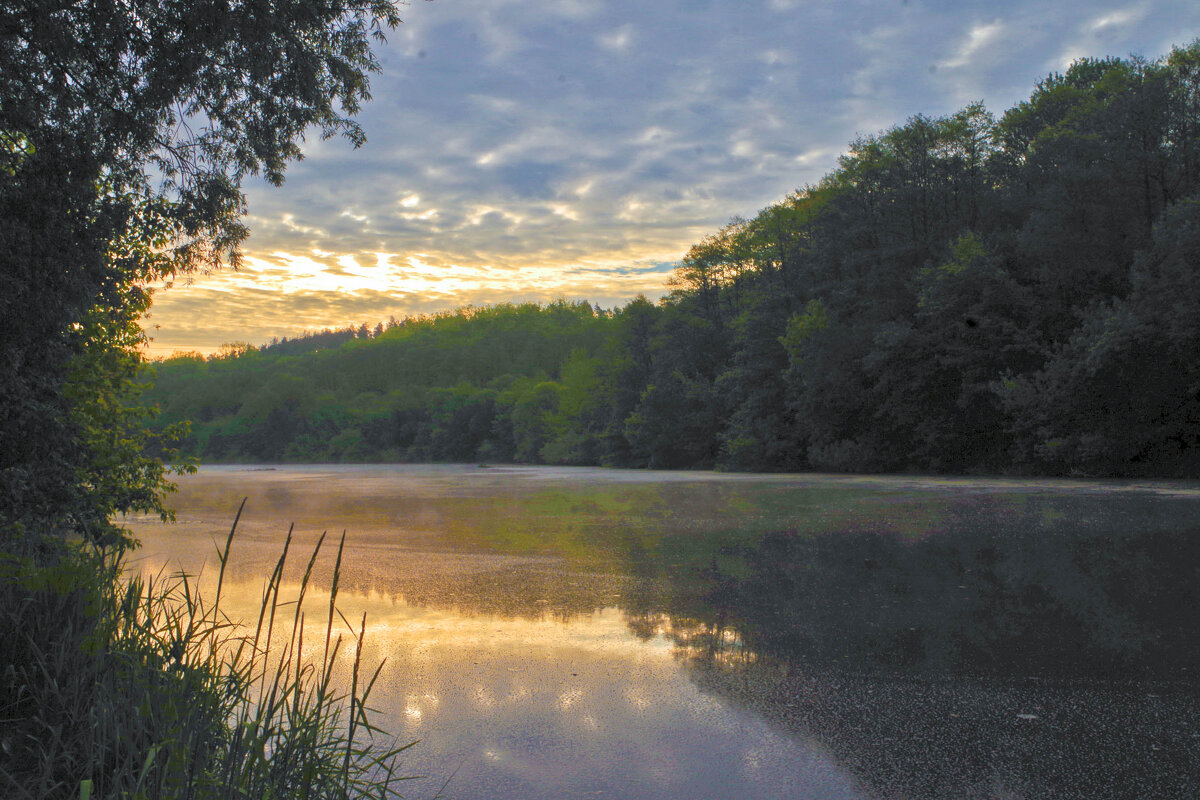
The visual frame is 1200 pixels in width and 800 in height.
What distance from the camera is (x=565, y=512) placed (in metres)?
16.7

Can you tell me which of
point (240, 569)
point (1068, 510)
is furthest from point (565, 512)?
point (1068, 510)

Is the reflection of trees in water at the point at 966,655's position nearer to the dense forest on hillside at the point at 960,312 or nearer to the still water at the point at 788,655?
the still water at the point at 788,655

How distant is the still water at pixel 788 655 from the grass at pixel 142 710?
88 centimetres

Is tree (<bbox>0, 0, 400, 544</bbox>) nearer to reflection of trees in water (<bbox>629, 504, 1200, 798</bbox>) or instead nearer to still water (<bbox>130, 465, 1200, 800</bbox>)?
still water (<bbox>130, 465, 1200, 800</bbox>)

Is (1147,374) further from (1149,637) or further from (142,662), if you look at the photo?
(142,662)

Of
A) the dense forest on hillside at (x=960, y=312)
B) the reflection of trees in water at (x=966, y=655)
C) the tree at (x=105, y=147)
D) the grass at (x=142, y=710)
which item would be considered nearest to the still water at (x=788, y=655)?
the reflection of trees in water at (x=966, y=655)

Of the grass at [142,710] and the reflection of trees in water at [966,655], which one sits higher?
the grass at [142,710]

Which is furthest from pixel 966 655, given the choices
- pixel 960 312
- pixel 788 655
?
pixel 960 312

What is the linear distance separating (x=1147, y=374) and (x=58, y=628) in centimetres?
2724

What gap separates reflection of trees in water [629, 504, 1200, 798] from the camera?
144 inches

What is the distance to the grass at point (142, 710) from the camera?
7.95 ft

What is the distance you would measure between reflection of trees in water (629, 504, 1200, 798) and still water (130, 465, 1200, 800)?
22 millimetres

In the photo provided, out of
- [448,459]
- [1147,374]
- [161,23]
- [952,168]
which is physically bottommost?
[448,459]

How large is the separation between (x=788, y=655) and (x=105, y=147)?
660cm
